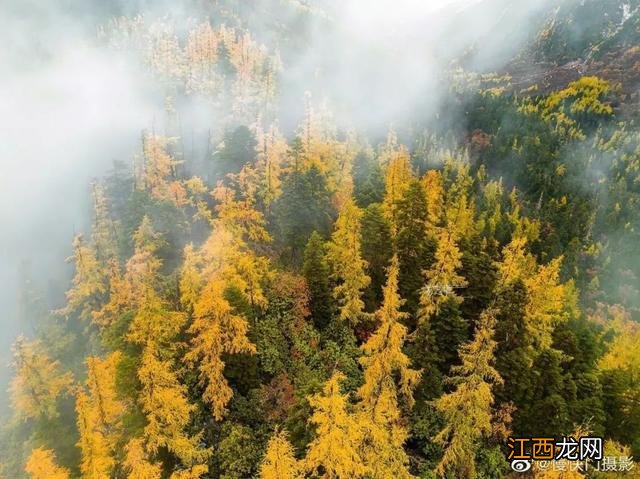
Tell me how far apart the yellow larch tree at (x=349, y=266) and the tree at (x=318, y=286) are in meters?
1.13

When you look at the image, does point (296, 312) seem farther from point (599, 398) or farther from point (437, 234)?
point (599, 398)

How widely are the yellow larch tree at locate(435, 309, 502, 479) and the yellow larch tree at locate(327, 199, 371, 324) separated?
1207cm

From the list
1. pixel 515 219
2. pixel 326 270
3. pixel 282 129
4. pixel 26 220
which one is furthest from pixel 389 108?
pixel 326 270

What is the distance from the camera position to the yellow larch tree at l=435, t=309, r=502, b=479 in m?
26.9

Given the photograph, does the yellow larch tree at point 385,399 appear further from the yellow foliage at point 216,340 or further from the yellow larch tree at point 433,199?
the yellow larch tree at point 433,199

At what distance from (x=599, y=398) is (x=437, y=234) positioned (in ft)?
67.4

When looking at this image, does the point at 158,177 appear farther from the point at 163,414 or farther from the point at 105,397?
the point at 163,414

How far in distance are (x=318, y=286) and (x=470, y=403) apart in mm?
18393

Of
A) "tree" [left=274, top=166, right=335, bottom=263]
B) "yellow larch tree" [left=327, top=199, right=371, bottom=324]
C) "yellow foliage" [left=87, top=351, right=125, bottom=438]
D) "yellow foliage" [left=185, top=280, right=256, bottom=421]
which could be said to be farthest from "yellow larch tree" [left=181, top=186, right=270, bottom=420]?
"yellow larch tree" [left=327, top=199, right=371, bottom=324]

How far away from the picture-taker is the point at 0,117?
461 ft

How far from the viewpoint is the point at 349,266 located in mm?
40406

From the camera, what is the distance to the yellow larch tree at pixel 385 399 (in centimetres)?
2505

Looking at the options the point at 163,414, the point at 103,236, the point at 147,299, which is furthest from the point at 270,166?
the point at 163,414

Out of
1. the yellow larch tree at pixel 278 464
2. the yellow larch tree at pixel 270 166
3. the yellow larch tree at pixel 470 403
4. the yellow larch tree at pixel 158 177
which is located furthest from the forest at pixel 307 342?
the yellow larch tree at pixel 158 177
